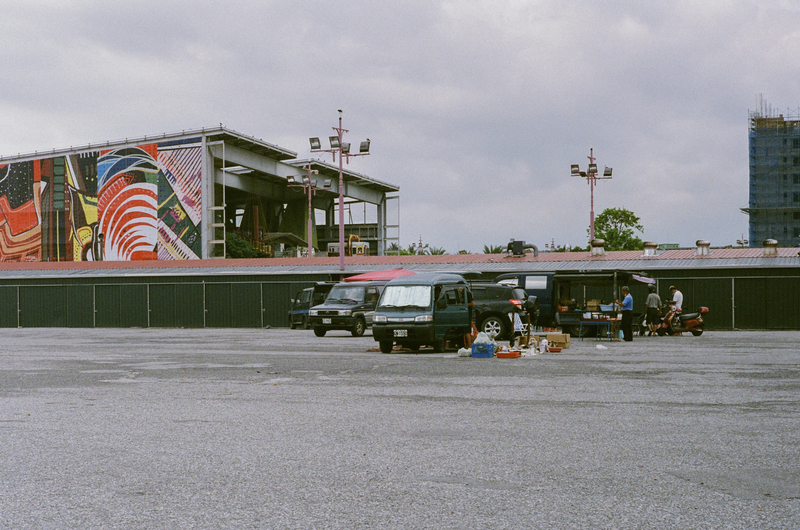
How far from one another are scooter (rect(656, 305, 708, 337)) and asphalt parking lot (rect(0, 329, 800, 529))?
11389mm

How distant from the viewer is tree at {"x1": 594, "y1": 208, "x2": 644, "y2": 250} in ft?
219

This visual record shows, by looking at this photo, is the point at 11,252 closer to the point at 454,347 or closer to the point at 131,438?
the point at 454,347

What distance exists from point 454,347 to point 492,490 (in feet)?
50.8

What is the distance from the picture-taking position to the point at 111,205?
236 ft

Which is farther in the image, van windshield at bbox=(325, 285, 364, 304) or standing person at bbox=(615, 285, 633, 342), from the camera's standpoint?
van windshield at bbox=(325, 285, 364, 304)

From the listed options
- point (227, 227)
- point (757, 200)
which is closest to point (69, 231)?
point (227, 227)

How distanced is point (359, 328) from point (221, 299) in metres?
12.5

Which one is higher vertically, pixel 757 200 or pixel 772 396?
pixel 757 200

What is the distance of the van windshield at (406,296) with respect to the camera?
19094mm

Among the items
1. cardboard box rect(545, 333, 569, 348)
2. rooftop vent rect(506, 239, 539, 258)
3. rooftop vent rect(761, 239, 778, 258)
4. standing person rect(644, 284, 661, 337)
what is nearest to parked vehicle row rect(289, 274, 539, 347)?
cardboard box rect(545, 333, 569, 348)

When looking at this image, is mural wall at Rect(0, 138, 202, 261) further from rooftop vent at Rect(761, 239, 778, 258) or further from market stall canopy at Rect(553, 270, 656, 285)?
market stall canopy at Rect(553, 270, 656, 285)

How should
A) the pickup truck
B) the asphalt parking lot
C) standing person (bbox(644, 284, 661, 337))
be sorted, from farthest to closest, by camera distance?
1. standing person (bbox(644, 284, 661, 337))
2. the pickup truck
3. the asphalt parking lot

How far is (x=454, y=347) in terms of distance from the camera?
20781 mm

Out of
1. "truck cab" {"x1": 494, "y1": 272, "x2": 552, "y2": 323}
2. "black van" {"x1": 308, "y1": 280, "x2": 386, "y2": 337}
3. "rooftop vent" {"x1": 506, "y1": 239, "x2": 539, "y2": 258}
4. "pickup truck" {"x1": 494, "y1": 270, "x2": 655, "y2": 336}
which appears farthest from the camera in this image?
"rooftop vent" {"x1": 506, "y1": 239, "x2": 539, "y2": 258}
